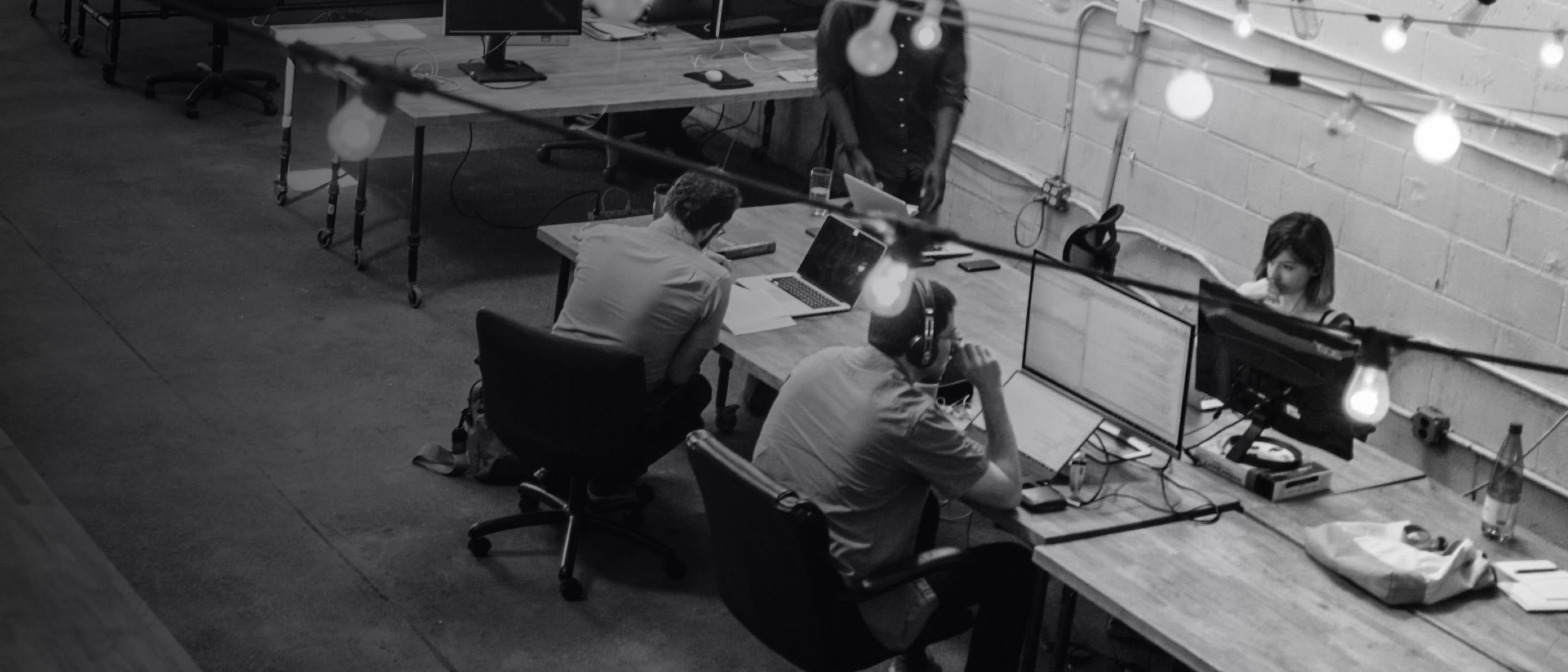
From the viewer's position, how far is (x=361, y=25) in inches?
254

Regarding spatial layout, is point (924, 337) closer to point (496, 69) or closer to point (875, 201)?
point (875, 201)

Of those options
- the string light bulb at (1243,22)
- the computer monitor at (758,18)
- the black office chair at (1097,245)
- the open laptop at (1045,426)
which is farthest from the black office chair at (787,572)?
the computer monitor at (758,18)

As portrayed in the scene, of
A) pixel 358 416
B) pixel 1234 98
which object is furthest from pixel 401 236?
pixel 1234 98

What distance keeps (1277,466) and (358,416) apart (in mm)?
2729

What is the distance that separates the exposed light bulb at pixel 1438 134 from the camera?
11.0ft

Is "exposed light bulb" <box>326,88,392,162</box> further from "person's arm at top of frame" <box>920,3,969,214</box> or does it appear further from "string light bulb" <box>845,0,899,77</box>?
"person's arm at top of frame" <box>920,3,969,214</box>

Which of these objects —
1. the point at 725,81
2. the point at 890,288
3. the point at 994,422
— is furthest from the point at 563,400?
the point at 725,81

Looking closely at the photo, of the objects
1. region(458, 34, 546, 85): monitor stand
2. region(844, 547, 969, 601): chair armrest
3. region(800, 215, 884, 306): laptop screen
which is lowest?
region(844, 547, 969, 601): chair armrest

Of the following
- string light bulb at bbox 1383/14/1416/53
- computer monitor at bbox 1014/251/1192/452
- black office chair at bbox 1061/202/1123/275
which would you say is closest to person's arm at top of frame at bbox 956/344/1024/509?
computer monitor at bbox 1014/251/1192/452

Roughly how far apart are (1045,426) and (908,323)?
588 mm

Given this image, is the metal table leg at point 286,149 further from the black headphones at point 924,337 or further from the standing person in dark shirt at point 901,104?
the black headphones at point 924,337

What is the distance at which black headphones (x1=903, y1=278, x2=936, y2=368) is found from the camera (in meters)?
3.32

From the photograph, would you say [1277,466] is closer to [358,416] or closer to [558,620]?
[558,620]

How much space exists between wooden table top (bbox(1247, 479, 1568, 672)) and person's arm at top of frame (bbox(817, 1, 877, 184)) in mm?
2236
